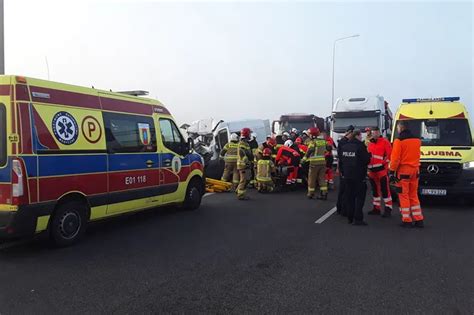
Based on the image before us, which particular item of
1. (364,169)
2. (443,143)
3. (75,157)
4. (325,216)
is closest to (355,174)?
(364,169)

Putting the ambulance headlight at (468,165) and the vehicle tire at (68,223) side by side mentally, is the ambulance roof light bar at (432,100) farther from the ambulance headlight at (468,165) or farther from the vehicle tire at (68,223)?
the vehicle tire at (68,223)

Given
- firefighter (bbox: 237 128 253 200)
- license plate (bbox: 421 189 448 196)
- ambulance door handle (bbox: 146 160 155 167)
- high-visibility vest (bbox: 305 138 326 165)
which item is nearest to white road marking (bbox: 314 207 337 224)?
high-visibility vest (bbox: 305 138 326 165)

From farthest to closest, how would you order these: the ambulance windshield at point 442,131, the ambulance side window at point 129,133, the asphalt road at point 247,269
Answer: the ambulance windshield at point 442,131 < the ambulance side window at point 129,133 < the asphalt road at point 247,269

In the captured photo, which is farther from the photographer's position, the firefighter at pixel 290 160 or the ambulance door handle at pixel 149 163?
the firefighter at pixel 290 160

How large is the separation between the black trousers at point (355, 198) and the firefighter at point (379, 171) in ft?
2.85

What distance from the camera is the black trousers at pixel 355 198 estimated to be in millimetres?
7797

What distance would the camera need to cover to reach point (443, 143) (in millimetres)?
9938

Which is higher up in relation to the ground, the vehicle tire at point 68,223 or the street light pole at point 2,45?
the street light pole at point 2,45

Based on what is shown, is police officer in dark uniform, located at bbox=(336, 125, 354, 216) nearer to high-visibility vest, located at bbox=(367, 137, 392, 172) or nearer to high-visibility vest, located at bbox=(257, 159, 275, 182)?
high-visibility vest, located at bbox=(367, 137, 392, 172)

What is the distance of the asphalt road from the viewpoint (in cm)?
416

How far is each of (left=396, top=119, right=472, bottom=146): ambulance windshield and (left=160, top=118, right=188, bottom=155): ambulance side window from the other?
5.62 meters

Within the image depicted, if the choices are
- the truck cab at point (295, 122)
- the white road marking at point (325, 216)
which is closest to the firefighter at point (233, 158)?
the white road marking at point (325, 216)

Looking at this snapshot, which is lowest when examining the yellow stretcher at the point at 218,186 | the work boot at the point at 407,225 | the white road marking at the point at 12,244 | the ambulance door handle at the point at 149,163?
the white road marking at the point at 12,244

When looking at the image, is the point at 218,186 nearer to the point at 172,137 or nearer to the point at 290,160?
the point at 290,160
